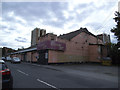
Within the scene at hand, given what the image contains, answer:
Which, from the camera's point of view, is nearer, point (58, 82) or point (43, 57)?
point (58, 82)

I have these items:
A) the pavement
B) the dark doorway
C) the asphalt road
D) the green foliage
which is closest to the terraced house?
the dark doorway

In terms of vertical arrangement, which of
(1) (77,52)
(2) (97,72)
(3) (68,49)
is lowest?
(2) (97,72)

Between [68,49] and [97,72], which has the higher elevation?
[68,49]

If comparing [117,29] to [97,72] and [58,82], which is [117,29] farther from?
[58,82]

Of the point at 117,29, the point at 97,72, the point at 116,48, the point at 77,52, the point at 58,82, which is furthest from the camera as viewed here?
the point at 77,52

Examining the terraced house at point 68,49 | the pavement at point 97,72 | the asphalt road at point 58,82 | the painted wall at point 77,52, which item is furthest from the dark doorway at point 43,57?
the asphalt road at point 58,82

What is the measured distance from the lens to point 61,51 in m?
23.3

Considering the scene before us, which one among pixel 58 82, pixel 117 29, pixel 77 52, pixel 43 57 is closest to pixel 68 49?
pixel 77 52

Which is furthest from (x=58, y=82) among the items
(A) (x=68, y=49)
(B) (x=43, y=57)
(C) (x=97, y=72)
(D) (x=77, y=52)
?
(D) (x=77, y=52)

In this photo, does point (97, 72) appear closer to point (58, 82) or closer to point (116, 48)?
point (58, 82)

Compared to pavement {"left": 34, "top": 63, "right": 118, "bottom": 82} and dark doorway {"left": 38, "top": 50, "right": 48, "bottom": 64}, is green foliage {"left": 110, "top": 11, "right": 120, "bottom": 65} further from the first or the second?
dark doorway {"left": 38, "top": 50, "right": 48, "bottom": 64}

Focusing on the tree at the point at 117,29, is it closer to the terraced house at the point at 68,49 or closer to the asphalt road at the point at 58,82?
the terraced house at the point at 68,49

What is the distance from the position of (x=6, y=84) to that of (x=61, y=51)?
744 inches

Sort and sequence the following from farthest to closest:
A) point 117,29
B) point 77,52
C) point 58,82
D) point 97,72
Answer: point 77,52
point 117,29
point 97,72
point 58,82
